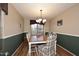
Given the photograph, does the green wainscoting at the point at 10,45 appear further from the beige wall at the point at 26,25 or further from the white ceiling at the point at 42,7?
the beige wall at the point at 26,25

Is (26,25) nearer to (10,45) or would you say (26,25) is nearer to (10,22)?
(10,22)

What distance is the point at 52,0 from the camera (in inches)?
Result: 37.9

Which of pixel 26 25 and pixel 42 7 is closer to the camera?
pixel 42 7

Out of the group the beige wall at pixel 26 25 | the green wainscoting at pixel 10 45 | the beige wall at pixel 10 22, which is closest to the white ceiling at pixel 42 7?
the beige wall at pixel 10 22

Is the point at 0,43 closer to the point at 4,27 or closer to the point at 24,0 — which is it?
the point at 4,27

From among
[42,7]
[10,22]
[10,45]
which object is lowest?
[10,45]

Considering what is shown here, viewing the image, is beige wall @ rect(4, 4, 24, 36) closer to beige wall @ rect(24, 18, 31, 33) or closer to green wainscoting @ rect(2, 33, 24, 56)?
green wainscoting @ rect(2, 33, 24, 56)

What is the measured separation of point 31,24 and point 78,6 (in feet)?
17.9

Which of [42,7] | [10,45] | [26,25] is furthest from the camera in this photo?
[26,25]

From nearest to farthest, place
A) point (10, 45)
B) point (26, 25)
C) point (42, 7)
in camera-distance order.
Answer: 1. point (10, 45)
2. point (42, 7)
3. point (26, 25)

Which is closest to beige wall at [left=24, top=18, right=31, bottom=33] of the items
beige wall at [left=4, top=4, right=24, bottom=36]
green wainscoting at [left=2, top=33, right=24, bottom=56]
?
beige wall at [left=4, top=4, right=24, bottom=36]

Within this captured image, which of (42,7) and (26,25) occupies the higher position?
(42,7)

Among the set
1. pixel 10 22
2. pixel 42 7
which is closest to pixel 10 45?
pixel 10 22

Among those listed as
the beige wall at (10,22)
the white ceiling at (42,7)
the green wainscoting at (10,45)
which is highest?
the white ceiling at (42,7)
